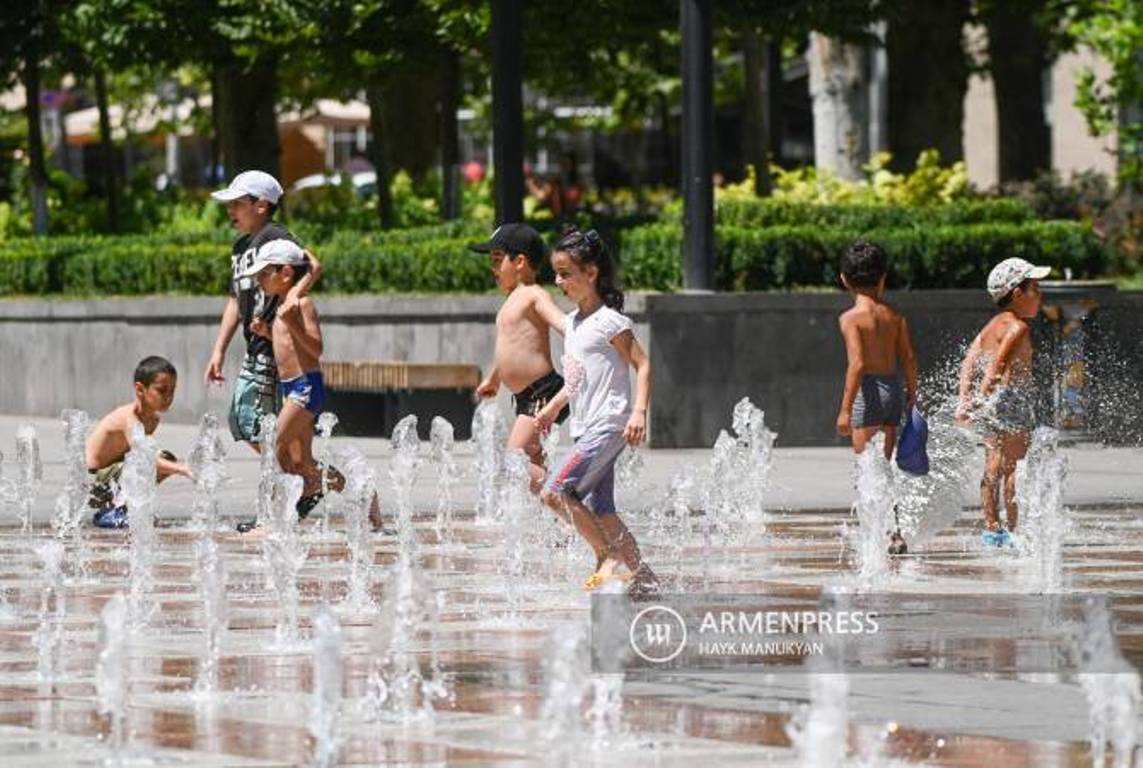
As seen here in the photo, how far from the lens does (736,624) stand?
10578mm

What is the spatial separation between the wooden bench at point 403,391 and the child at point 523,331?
770 centimetres

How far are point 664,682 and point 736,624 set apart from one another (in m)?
1.66

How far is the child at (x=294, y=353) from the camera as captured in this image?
563 inches

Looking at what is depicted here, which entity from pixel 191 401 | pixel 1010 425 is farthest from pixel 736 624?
pixel 191 401

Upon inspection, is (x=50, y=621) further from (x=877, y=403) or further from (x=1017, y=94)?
(x=1017, y=94)

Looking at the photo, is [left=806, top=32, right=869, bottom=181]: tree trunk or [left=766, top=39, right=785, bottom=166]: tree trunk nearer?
[left=806, top=32, right=869, bottom=181]: tree trunk

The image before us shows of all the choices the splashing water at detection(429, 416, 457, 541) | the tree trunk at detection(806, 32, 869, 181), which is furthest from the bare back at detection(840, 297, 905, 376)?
the tree trunk at detection(806, 32, 869, 181)

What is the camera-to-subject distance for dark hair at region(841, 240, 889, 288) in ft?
44.4

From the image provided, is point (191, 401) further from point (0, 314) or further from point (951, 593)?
point (951, 593)

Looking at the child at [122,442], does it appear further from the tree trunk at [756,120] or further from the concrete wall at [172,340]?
the tree trunk at [756,120]

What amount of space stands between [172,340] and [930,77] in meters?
8.36

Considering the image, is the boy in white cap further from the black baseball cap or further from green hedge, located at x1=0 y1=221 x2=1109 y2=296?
green hedge, located at x1=0 y1=221 x2=1109 y2=296

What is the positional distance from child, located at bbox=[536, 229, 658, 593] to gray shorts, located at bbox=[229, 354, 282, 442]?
3388 millimetres

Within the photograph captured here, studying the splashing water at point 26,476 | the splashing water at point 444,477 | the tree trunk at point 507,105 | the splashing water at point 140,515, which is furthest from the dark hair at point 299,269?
the tree trunk at point 507,105
